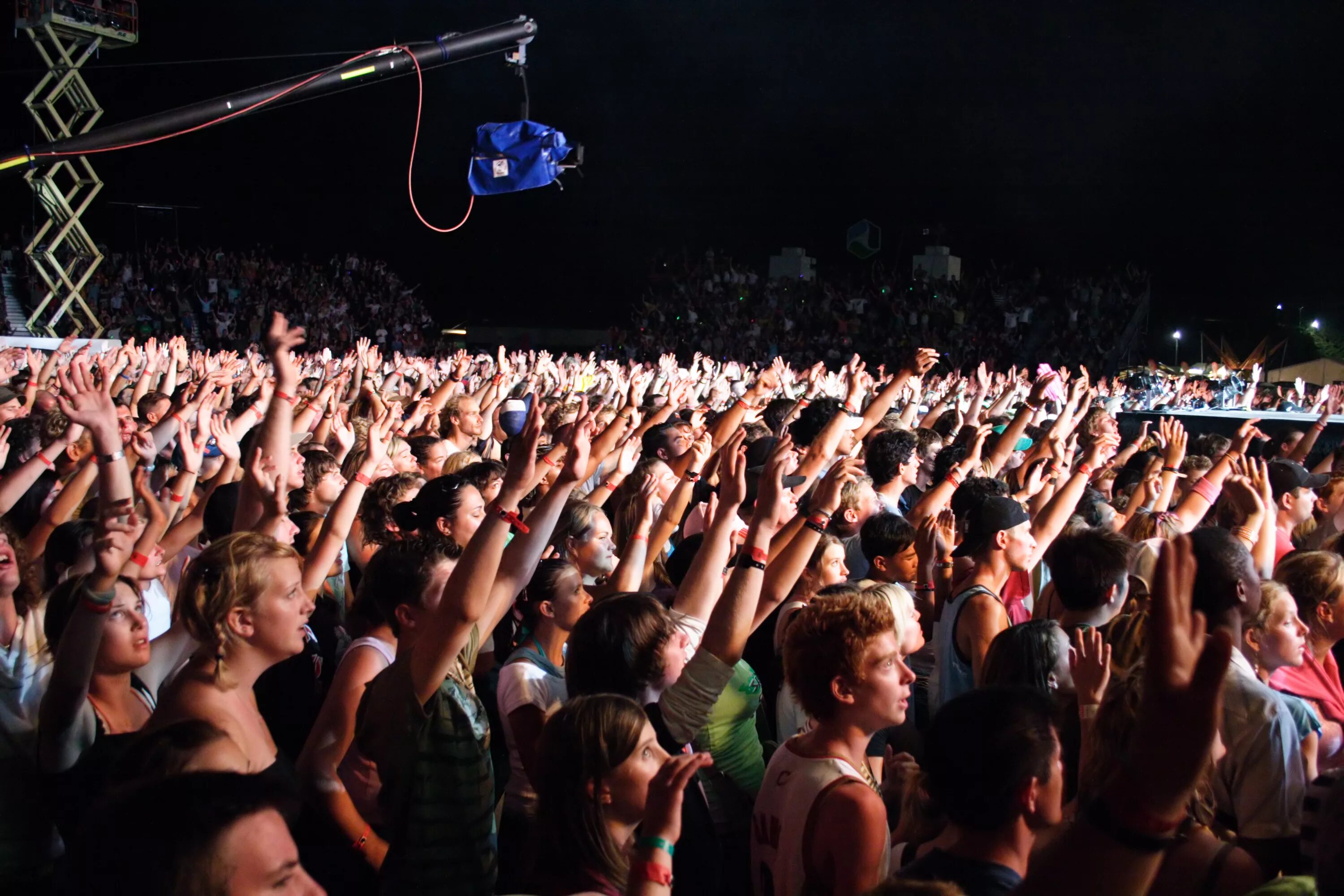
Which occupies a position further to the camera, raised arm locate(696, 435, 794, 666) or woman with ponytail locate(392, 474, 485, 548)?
woman with ponytail locate(392, 474, 485, 548)

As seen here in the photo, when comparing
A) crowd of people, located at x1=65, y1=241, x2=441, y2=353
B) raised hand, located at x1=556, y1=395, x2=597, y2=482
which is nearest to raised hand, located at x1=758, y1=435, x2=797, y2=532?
raised hand, located at x1=556, y1=395, x2=597, y2=482

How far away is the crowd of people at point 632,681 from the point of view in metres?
1.41

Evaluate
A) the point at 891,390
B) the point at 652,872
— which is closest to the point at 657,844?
the point at 652,872

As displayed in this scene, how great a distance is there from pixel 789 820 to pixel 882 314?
25657 mm

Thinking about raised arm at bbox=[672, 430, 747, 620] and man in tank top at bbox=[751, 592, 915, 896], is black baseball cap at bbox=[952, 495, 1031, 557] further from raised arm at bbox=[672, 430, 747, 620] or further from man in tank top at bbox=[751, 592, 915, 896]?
man in tank top at bbox=[751, 592, 915, 896]

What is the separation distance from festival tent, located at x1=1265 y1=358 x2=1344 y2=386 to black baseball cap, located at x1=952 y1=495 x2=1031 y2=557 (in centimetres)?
2252

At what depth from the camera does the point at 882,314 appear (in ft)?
88.5

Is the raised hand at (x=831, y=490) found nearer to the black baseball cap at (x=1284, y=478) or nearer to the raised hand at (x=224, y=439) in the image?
the raised hand at (x=224, y=439)

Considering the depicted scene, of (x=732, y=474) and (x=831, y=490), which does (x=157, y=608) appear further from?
(x=831, y=490)

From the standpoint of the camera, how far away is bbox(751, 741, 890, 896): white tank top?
2082 mm

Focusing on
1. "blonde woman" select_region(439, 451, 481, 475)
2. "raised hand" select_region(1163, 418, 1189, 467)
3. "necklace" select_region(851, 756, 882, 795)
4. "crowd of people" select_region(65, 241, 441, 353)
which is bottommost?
"crowd of people" select_region(65, 241, 441, 353)

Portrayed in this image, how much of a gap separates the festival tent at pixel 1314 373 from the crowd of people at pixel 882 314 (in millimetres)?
3401

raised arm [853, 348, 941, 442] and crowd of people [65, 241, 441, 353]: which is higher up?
raised arm [853, 348, 941, 442]

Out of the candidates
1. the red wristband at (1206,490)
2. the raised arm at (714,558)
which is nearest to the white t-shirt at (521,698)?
the raised arm at (714,558)
